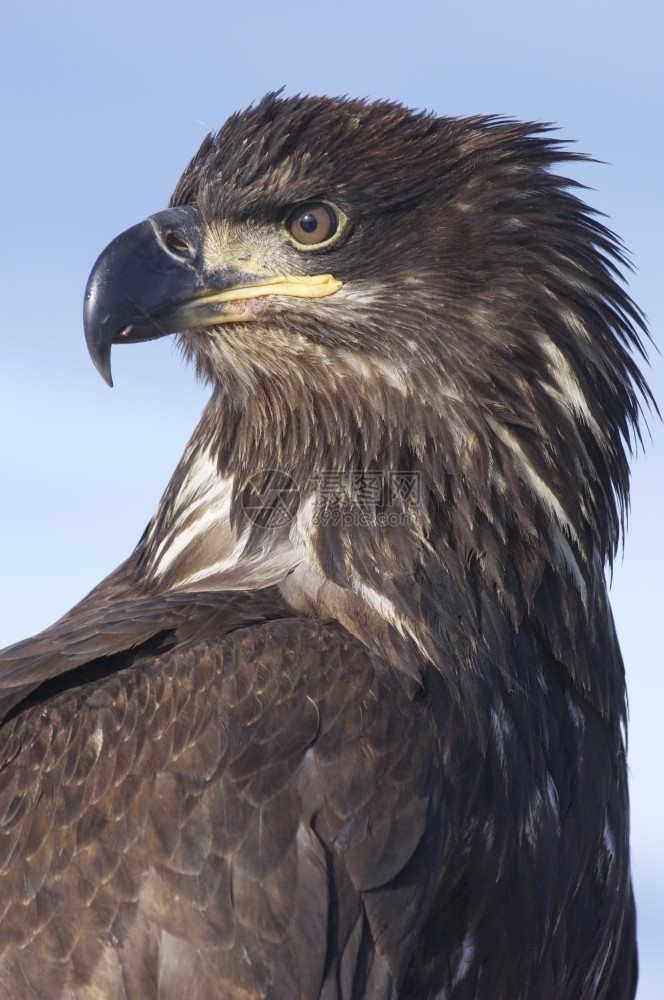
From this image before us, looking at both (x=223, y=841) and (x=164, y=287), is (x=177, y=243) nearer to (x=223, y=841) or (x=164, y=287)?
(x=164, y=287)

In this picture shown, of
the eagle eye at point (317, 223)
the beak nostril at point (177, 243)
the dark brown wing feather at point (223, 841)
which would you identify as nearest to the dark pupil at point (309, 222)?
the eagle eye at point (317, 223)

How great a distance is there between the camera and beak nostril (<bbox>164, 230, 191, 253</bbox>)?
239 inches

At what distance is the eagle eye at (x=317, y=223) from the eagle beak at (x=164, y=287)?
0.14 m

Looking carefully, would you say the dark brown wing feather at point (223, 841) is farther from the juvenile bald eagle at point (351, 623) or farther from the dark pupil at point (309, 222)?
the dark pupil at point (309, 222)

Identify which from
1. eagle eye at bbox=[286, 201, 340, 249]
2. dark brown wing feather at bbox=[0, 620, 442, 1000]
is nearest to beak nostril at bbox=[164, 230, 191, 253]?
eagle eye at bbox=[286, 201, 340, 249]

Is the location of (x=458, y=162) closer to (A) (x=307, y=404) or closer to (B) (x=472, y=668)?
(A) (x=307, y=404)

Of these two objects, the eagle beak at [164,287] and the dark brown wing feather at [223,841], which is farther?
the eagle beak at [164,287]

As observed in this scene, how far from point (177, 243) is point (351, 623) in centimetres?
168

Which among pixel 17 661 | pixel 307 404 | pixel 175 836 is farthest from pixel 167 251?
pixel 175 836

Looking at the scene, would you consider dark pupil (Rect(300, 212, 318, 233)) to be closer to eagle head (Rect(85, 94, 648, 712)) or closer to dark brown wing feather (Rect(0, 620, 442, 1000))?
eagle head (Rect(85, 94, 648, 712))

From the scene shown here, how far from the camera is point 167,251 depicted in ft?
19.8

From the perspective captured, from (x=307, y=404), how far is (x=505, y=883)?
1909 millimetres

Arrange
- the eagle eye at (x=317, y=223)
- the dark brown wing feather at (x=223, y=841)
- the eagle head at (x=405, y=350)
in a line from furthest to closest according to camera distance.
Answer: the eagle eye at (x=317, y=223), the eagle head at (x=405, y=350), the dark brown wing feather at (x=223, y=841)

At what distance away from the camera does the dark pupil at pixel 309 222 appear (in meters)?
6.01
